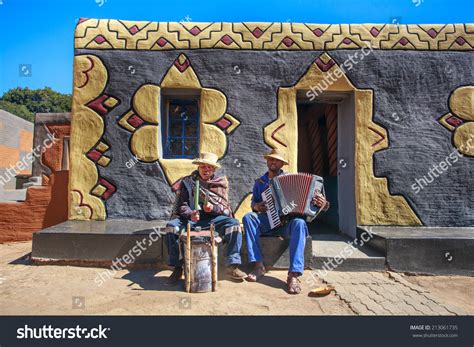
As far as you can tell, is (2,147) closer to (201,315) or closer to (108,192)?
(108,192)

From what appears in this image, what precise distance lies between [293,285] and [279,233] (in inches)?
31.3

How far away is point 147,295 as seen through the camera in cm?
341

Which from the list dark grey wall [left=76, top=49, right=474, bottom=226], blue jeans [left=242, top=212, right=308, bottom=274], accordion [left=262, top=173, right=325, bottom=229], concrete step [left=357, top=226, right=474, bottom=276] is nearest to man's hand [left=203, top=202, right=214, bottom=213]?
blue jeans [left=242, top=212, right=308, bottom=274]

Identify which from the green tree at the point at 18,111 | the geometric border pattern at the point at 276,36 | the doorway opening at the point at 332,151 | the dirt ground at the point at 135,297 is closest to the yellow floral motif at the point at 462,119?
the geometric border pattern at the point at 276,36

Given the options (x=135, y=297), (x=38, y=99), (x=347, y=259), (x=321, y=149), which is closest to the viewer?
(x=135, y=297)

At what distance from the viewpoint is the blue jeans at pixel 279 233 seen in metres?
3.79

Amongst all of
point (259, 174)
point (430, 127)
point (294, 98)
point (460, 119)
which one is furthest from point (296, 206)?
point (460, 119)

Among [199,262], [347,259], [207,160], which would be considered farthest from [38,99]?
[347,259]

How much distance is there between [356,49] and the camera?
5484 millimetres

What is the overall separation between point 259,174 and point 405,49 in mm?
3207

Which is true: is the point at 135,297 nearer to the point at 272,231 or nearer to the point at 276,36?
the point at 272,231

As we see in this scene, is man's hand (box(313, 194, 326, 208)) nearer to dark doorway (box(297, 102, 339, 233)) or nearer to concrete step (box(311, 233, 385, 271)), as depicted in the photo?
concrete step (box(311, 233, 385, 271))

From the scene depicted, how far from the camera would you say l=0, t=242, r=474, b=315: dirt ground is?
122 inches

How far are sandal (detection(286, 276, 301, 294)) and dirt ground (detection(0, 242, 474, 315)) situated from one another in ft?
0.23
